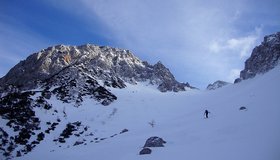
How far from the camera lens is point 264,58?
77.4 metres

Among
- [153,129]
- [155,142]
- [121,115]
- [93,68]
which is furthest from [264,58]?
[155,142]

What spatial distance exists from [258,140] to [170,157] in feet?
22.5

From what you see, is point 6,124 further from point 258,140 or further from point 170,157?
point 258,140

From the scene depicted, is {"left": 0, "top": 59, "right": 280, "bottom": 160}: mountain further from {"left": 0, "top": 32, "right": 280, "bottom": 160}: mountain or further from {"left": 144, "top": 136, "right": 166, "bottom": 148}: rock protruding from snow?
{"left": 144, "top": 136, "right": 166, "bottom": 148}: rock protruding from snow

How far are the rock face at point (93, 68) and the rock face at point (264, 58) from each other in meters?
35.1

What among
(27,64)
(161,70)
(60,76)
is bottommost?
(60,76)

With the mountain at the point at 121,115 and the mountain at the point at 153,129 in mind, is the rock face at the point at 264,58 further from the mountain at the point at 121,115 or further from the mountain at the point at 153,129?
the mountain at the point at 153,129

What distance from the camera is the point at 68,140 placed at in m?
52.1

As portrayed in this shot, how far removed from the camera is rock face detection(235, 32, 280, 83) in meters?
72.5

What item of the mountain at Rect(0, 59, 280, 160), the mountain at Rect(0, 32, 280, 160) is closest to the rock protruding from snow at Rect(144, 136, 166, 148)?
the mountain at Rect(0, 32, 280, 160)

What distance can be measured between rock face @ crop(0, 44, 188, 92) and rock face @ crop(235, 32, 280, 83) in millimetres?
35117

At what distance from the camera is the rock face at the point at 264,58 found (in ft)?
238

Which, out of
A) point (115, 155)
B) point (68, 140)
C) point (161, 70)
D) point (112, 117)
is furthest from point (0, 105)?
point (161, 70)

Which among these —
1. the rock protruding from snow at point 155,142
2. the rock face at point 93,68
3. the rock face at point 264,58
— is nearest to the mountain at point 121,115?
the rock protruding from snow at point 155,142
